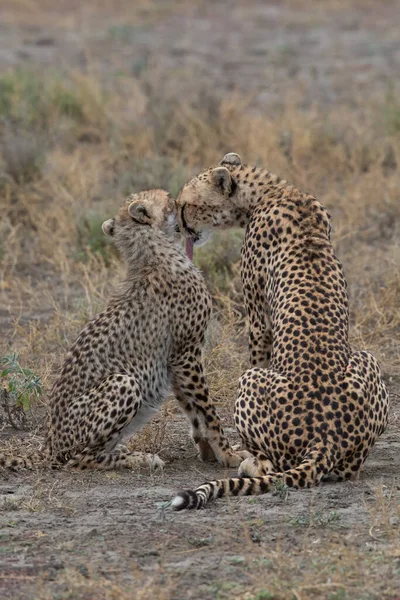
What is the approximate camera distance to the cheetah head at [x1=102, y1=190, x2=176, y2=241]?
6387mm

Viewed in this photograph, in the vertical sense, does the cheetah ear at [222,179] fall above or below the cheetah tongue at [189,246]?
above

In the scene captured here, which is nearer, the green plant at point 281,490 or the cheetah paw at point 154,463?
the green plant at point 281,490

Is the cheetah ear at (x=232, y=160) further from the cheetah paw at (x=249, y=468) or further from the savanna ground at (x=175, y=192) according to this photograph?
the cheetah paw at (x=249, y=468)

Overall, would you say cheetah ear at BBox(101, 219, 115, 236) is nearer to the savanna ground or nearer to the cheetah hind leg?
the cheetah hind leg

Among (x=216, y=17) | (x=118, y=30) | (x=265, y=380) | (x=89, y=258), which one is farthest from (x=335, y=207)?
(x=216, y=17)

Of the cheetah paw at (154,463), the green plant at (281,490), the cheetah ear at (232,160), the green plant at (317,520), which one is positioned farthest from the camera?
the cheetah ear at (232,160)

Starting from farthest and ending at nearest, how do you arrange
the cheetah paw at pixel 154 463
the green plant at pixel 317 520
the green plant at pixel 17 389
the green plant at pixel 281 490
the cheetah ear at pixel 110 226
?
the cheetah ear at pixel 110 226
the green plant at pixel 17 389
the cheetah paw at pixel 154 463
the green plant at pixel 281 490
the green plant at pixel 317 520

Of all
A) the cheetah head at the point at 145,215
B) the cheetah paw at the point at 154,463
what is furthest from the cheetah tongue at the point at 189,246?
the cheetah paw at the point at 154,463

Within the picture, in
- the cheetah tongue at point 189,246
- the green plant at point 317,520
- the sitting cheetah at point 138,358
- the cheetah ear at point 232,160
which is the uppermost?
the cheetah ear at point 232,160

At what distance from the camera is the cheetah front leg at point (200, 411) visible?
619cm

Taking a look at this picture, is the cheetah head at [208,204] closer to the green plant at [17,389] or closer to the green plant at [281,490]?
the green plant at [17,389]

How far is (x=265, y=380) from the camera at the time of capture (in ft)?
18.5

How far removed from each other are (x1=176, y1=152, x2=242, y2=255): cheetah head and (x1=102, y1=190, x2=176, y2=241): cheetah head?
8 centimetres

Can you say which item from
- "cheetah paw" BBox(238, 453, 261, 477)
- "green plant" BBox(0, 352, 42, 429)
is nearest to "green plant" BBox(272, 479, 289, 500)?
"cheetah paw" BBox(238, 453, 261, 477)
